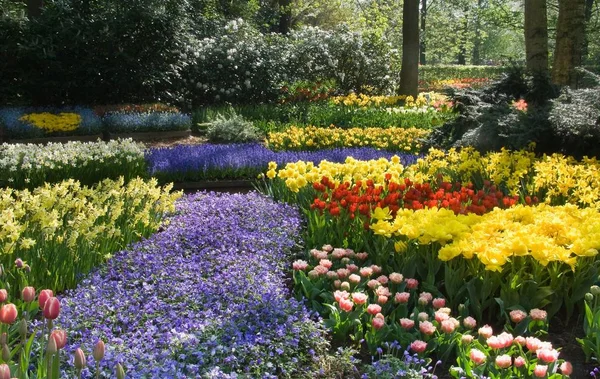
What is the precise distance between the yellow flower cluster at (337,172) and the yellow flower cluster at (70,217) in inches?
Answer: 43.4

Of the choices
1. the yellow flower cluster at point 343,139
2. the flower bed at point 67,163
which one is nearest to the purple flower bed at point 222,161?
the flower bed at point 67,163

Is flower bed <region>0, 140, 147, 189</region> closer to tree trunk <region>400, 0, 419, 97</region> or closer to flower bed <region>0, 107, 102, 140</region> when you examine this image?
flower bed <region>0, 107, 102, 140</region>

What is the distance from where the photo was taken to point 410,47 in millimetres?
16219

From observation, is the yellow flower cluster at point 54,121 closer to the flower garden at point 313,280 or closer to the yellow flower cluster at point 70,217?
the flower garden at point 313,280

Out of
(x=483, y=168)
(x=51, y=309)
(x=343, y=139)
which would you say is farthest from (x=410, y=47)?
(x=51, y=309)

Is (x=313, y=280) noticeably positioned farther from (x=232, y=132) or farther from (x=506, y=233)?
(x=232, y=132)

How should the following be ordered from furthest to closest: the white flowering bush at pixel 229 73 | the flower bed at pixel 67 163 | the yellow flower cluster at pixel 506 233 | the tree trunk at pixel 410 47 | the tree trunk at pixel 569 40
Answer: the white flowering bush at pixel 229 73
the tree trunk at pixel 410 47
the tree trunk at pixel 569 40
the flower bed at pixel 67 163
the yellow flower cluster at pixel 506 233

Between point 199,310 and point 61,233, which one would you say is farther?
point 61,233

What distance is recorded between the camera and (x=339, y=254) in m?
4.05

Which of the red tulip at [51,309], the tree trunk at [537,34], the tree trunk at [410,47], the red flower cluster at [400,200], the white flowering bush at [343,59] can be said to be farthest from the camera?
the white flowering bush at [343,59]

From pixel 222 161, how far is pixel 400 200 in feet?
11.8

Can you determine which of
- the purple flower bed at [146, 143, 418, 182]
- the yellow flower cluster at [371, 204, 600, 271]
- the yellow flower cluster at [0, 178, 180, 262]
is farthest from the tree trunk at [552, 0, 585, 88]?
the yellow flower cluster at [0, 178, 180, 262]

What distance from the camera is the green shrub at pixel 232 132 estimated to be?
1089 centimetres

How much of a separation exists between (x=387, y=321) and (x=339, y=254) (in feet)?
2.19
